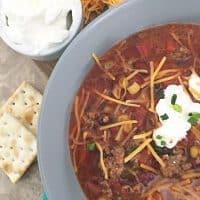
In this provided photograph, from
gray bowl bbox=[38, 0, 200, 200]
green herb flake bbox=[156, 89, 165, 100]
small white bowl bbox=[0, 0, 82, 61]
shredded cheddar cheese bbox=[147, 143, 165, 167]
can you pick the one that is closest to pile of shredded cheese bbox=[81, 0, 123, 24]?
small white bowl bbox=[0, 0, 82, 61]

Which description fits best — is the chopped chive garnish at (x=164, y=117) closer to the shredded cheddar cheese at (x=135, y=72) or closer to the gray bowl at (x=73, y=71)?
the shredded cheddar cheese at (x=135, y=72)

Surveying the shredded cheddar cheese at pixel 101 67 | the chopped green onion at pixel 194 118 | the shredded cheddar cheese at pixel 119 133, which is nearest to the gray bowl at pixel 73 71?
the shredded cheddar cheese at pixel 101 67

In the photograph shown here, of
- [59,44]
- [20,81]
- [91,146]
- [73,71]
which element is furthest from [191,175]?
[20,81]

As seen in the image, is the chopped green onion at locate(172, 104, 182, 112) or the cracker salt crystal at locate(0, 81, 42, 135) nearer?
the chopped green onion at locate(172, 104, 182, 112)

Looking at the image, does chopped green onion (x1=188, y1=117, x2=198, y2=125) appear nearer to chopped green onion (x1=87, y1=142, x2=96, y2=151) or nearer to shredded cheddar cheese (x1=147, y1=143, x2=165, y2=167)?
shredded cheddar cheese (x1=147, y1=143, x2=165, y2=167)

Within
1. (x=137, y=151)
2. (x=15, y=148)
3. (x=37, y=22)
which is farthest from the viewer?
(x=15, y=148)

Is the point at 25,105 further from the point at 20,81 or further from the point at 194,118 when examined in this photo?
the point at 194,118

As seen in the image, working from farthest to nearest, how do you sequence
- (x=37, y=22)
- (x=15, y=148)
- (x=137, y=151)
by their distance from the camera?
1. (x=15, y=148)
2. (x=37, y=22)
3. (x=137, y=151)
